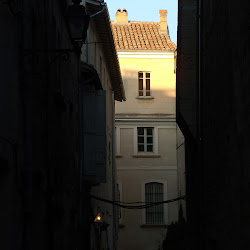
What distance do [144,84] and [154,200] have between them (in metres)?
6.31

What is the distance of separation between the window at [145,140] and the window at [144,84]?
2.03 m

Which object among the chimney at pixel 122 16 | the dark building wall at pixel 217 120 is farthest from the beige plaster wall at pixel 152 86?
the dark building wall at pixel 217 120

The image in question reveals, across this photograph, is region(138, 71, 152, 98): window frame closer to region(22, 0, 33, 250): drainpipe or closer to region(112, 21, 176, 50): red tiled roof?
region(112, 21, 176, 50): red tiled roof

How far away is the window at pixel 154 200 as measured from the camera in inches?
1249

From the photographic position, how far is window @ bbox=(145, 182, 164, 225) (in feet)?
104

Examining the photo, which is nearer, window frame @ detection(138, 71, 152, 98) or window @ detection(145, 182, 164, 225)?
window @ detection(145, 182, 164, 225)

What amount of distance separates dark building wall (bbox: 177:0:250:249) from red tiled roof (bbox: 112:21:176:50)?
64.0ft

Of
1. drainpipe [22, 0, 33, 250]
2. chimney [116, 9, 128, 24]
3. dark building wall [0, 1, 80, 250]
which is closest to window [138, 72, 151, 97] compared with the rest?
chimney [116, 9, 128, 24]

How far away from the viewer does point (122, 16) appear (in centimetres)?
3766

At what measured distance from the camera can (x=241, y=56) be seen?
7352mm

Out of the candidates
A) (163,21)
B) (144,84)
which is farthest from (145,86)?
(163,21)

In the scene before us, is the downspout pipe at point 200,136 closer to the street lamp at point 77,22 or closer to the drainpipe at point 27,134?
the street lamp at point 77,22


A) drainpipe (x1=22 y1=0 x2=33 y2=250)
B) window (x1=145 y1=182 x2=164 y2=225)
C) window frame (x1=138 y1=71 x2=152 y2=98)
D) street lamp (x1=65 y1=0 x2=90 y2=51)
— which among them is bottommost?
window (x1=145 y1=182 x2=164 y2=225)

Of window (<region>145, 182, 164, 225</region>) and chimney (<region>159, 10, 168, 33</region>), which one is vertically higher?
chimney (<region>159, 10, 168, 33</region>)
